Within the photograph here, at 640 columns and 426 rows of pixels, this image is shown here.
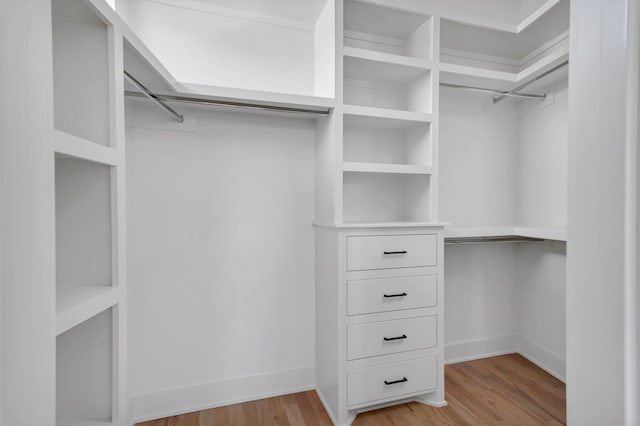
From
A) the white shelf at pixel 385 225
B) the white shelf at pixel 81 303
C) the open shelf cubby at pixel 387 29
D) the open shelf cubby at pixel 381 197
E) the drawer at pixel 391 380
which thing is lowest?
the drawer at pixel 391 380

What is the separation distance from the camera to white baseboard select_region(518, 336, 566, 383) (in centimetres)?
218

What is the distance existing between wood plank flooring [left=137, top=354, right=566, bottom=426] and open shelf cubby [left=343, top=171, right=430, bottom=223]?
117 centimetres

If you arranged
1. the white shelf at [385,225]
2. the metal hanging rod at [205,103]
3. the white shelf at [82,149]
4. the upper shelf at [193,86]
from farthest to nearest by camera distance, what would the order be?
1. the white shelf at [385,225]
2. the metal hanging rod at [205,103]
3. the upper shelf at [193,86]
4. the white shelf at [82,149]

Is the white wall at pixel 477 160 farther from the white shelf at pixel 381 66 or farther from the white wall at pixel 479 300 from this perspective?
the white shelf at pixel 381 66

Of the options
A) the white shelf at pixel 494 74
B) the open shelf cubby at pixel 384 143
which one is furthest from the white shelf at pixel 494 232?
the white shelf at pixel 494 74

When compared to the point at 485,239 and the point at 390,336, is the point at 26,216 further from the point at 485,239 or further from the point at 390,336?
the point at 485,239

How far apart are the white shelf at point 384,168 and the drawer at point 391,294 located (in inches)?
25.1

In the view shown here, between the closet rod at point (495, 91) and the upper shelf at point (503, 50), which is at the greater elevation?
the upper shelf at point (503, 50)

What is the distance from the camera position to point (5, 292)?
396mm

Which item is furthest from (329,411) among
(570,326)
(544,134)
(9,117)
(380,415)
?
(544,134)

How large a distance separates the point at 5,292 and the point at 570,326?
0.71m

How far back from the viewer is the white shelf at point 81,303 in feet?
2.42

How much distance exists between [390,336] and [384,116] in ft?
4.29

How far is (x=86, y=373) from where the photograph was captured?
94 centimetres
